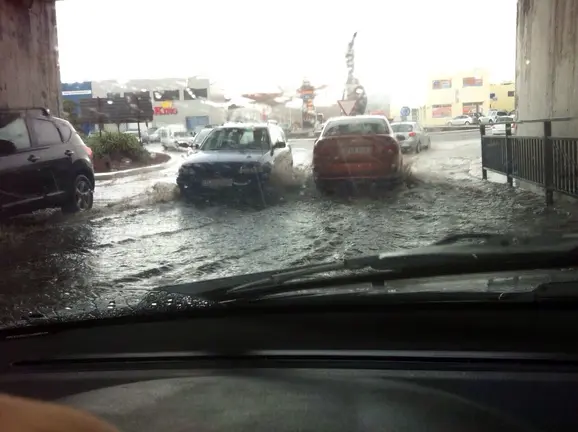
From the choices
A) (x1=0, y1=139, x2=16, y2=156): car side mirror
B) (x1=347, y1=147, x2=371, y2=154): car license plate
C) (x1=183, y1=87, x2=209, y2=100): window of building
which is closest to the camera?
(x1=183, y1=87, x2=209, y2=100): window of building

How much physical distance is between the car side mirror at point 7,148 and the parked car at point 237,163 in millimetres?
1802

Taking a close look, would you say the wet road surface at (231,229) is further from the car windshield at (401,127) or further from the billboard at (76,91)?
the billboard at (76,91)

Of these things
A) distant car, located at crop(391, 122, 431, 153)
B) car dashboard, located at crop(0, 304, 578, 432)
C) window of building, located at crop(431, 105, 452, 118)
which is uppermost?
window of building, located at crop(431, 105, 452, 118)

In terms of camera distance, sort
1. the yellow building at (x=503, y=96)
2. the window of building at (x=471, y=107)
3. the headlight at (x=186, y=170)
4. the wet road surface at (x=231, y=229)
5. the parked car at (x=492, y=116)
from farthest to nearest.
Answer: the headlight at (x=186, y=170), the parked car at (x=492, y=116), the window of building at (x=471, y=107), the yellow building at (x=503, y=96), the wet road surface at (x=231, y=229)

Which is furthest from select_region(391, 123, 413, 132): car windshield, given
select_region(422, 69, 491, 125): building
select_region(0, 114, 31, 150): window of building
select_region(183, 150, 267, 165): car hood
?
select_region(0, 114, 31, 150): window of building

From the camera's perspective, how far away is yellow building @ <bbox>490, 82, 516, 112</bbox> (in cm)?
593

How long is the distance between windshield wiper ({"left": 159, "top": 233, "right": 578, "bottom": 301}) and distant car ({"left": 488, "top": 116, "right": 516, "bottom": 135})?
3351mm

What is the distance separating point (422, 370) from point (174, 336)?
1092 millimetres

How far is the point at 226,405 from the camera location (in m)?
2.25

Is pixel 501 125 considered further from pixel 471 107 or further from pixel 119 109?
pixel 119 109

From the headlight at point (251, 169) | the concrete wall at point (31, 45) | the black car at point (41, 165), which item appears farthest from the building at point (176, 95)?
the black car at point (41, 165)

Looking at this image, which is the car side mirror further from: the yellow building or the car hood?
the yellow building

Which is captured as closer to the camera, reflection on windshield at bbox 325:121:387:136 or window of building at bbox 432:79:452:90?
window of building at bbox 432:79:452:90

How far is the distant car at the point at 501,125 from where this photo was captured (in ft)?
21.8
